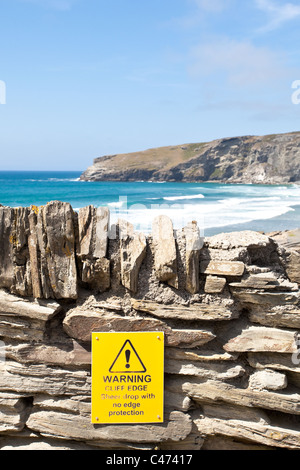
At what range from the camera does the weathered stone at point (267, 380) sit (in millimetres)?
4125

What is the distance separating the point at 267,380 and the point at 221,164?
15765 cm

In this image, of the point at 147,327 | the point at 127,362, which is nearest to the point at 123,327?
the point at 147,327

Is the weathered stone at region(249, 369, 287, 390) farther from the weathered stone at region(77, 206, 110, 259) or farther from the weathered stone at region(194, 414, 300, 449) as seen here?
the weathered stone at region(77, 206, 110, 259)

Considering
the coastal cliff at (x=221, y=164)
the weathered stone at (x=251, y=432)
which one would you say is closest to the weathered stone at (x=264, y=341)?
the weathered stone at (x=251, y=432)

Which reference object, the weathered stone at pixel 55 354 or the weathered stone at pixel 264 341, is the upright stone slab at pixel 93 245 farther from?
the weathered stone at pixel 264 341

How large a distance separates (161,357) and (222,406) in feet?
2.67

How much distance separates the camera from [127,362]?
4242 mm

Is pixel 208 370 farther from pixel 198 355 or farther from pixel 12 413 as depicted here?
pixel 12 413

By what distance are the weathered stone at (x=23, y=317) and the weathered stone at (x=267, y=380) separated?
216 centimetres

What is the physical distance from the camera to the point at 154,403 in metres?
4.22

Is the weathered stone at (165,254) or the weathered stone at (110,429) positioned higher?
the weathered stone at (165,254)

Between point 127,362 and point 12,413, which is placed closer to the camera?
point 127,362

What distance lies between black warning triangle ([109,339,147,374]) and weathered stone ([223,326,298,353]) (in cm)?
91
